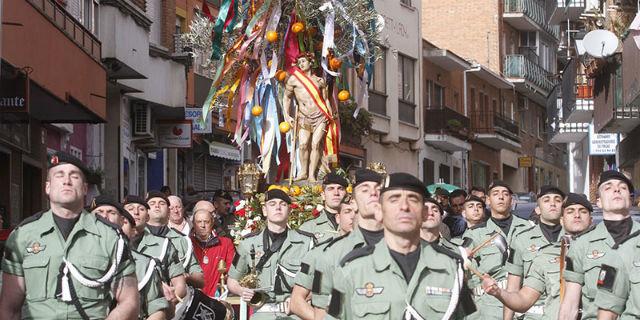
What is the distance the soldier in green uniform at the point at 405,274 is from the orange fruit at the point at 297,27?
10.3 m

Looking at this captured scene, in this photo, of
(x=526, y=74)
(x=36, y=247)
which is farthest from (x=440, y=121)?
(x=36, y=247)

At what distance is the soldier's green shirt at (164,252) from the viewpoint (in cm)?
1346

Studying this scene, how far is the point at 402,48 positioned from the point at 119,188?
16606 mm

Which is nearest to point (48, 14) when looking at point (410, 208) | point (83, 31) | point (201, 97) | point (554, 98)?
point (83, 31)

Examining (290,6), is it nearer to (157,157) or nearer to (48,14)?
(48,14)

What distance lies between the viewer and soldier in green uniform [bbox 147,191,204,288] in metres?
14.4

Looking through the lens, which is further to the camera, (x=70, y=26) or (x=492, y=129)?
(x=492, y=129)

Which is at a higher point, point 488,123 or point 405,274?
point 488,123

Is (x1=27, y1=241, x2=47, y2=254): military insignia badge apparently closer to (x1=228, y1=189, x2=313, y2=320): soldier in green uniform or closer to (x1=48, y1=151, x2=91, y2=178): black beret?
(x1=48, y1=151, x2=91, y2=178): black beret

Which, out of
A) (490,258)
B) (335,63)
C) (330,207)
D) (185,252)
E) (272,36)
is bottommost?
(490,258)

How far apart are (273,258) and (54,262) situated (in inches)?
183

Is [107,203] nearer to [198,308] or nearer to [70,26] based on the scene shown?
[198,308]

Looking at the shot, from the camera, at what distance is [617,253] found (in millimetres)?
11172

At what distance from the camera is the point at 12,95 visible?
18.8 m
